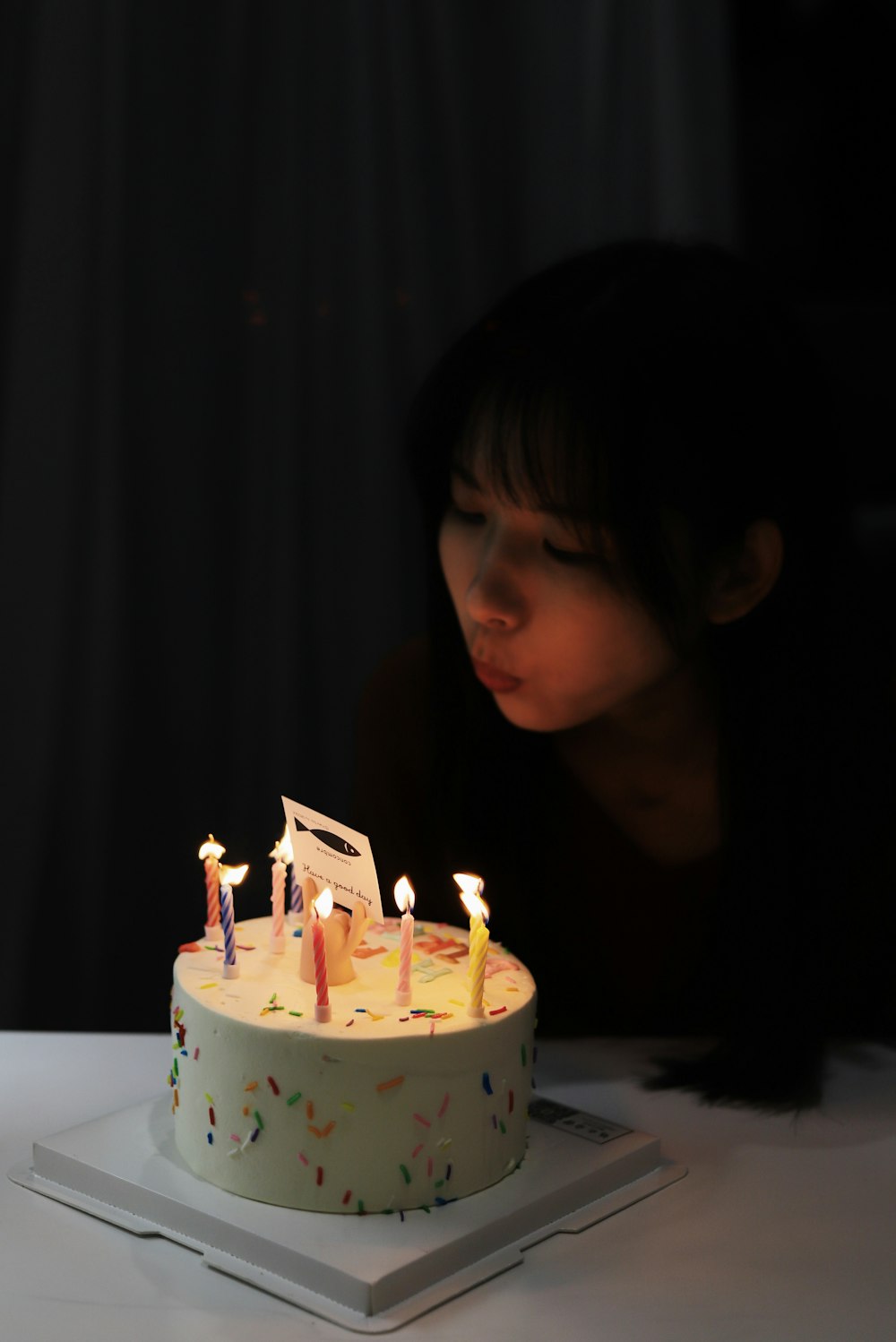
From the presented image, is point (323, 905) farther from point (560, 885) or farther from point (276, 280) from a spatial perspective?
point (276, 280)

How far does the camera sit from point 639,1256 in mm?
1022

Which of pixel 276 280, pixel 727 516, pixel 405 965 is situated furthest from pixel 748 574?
pixel 276 280

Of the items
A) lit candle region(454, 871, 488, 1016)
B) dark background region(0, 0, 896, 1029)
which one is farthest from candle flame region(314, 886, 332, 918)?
dark background region(0, 0, 896, 1029)

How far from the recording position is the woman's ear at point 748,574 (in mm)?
1395

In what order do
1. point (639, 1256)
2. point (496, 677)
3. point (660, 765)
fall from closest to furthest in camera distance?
point (639, 1256)
point (496, 677)
point (660, 765)

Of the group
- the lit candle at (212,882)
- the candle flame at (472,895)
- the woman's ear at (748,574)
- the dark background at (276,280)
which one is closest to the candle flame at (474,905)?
the candle flame at (472,895)

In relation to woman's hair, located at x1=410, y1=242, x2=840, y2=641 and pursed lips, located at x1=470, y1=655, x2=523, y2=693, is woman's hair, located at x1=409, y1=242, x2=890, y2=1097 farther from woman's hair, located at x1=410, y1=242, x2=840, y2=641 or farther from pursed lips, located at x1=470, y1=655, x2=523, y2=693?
pursed lips, located at x1=470, y1=655, x2=523, y2=693

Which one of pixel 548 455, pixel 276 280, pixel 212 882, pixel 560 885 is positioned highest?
pixel 276 280

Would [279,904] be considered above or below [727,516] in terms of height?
below

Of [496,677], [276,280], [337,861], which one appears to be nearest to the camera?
[337,861]

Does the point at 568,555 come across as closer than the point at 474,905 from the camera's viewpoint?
No

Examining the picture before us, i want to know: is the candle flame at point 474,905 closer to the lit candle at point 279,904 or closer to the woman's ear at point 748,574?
the lit candle at point 279,904

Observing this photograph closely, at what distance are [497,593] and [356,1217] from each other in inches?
21.3

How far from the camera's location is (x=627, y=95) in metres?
2.15
